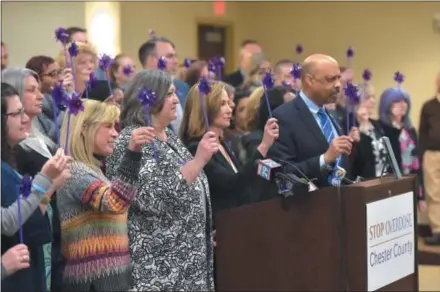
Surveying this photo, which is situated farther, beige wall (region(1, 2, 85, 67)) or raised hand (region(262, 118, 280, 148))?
beige wall (region(1, 2, 85, 67))

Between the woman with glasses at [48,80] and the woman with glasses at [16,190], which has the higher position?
the woman with glasses at [48,80]

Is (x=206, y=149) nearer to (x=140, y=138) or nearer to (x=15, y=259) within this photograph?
(x=140, y=138)

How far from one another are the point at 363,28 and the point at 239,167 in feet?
15.3

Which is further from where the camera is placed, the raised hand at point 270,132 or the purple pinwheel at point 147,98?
the raised hand at point 270,132

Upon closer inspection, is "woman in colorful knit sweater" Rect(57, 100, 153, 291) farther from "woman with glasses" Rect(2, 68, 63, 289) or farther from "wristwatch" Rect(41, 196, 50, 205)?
"wristwatch" Rect(41, 196, 50, 205)

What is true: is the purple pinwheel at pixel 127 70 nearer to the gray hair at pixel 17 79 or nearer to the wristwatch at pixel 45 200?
the gray hair at pixel 17 79

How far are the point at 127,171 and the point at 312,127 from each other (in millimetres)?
919

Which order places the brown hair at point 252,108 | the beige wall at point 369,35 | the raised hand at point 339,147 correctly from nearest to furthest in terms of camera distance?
the raised hand at point 339,147
the brown hair at point 252,108
the beige wall at point 369,35

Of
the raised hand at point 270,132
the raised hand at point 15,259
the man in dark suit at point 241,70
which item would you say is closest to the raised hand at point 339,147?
the raised hand at point 270,132

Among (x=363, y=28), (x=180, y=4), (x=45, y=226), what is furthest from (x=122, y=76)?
(x=363, y=28)

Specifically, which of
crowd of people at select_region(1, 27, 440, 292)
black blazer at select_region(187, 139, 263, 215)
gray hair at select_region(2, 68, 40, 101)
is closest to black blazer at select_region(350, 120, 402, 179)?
crowd of people at select_region(1, 27, 440, 292)

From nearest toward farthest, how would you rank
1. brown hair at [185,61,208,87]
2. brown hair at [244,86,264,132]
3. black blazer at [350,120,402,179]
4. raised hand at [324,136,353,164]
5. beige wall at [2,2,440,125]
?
raised hand at [324,136,353,164]
brown hair at [244,86,264,132]
brown hair at [185,61,208,87]
black blazer at [350,120,402,179]
beige wall at [2,2,440,125]

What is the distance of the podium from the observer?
115 inches

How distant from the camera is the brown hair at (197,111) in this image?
3.16 metres
